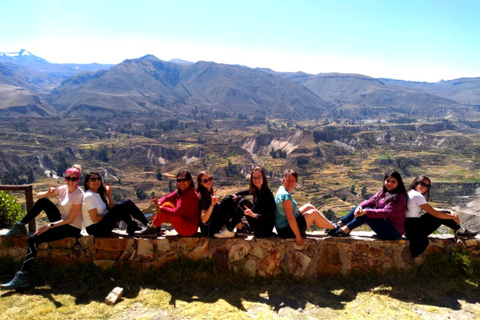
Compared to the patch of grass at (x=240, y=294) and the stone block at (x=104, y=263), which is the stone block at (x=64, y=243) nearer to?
the patch of grass at (x=240, y=294)

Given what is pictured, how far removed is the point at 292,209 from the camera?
5.26 meters

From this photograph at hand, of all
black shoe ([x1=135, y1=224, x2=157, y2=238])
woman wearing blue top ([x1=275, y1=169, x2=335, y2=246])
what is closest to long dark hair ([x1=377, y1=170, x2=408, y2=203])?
woman wearing blue top ([x1=275, y1=169, x2=335, y2=246])

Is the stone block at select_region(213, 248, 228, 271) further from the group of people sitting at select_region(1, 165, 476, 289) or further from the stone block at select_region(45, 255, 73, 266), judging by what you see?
the stone block at select_region(45, 255, 73, 266)

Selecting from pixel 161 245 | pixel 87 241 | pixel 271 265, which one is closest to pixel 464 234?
pixel 271 265

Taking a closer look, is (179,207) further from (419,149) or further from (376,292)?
(419,149)

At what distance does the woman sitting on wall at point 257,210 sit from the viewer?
17.7 ft

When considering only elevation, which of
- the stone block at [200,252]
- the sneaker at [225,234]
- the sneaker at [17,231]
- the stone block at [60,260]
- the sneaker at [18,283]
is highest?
the sneaker at [225,234]

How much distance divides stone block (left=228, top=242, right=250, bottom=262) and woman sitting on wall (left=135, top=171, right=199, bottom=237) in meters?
0.71

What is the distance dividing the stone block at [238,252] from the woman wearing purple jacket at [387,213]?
4.97 ft

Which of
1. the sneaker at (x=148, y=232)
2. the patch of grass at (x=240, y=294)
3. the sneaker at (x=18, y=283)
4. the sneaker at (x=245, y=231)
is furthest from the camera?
the sneaker at (x=245, y=231)

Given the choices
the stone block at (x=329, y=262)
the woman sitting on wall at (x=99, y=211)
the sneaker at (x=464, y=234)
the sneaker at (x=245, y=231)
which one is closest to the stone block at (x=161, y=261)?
the woman sitting on wall at (x=99, y=211)

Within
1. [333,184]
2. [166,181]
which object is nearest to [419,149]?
[333,184]

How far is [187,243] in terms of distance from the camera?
5.41 metres

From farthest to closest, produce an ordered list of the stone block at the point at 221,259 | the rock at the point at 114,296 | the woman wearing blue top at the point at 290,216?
the stone block at the point at 221,259 < the woman wearing blue top at the point at 290,216 < the rock at the point at 114,296
